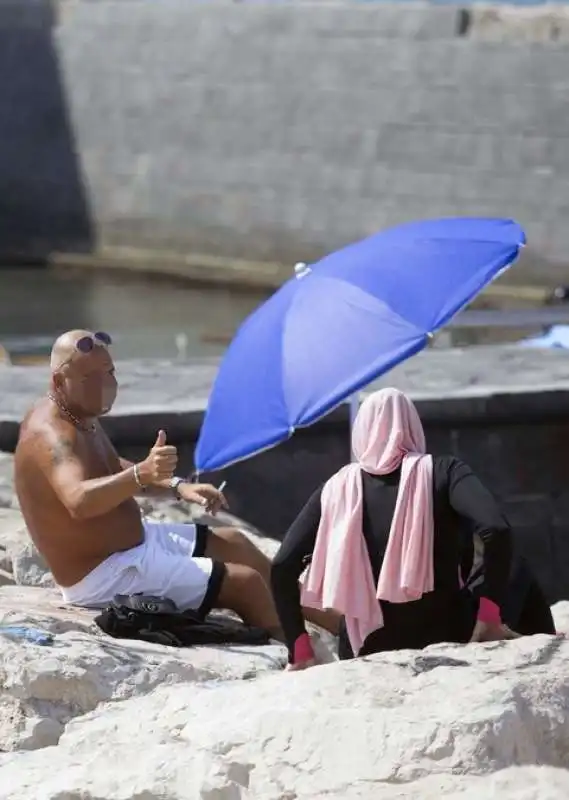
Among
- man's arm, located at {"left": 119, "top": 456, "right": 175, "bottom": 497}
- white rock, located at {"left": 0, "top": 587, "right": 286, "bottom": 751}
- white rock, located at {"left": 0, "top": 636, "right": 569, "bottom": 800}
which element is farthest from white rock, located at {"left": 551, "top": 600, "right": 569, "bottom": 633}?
white rock, located at {"left": 0, "top": 636, "right": 569, "bottom": 800}

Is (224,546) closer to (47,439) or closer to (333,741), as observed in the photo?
(47,439)

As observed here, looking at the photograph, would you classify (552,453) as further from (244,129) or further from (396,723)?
(244,129)

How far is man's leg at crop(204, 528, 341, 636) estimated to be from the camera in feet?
17.0

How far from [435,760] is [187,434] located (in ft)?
13.9

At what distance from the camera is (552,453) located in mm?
7492

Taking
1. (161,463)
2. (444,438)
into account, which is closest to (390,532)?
(161,463)

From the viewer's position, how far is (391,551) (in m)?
3.91

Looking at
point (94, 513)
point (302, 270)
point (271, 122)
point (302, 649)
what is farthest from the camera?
point (271, 122)

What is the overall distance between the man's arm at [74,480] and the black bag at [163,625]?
0.28 meters

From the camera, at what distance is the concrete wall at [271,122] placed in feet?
54.8

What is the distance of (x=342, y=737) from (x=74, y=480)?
6.54ft

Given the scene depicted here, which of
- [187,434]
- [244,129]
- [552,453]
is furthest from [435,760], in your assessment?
[244,129]

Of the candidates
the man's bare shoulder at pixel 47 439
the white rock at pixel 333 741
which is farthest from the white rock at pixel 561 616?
the white rock at pixel 333 741

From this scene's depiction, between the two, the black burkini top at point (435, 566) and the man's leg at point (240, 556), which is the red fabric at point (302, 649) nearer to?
the black burkini top at point (435, 566)
